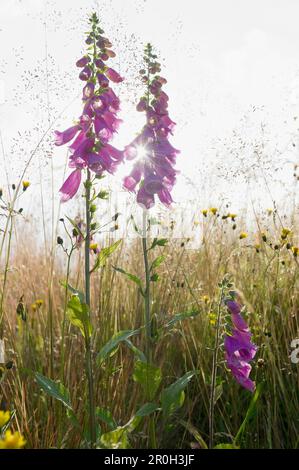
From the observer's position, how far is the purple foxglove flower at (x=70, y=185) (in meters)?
2.02

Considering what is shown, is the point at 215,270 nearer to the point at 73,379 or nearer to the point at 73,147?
the point at 73,379

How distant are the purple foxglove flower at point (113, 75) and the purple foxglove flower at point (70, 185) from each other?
327 mm

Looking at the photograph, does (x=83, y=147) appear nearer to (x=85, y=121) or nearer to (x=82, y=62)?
(x=85, y=121)

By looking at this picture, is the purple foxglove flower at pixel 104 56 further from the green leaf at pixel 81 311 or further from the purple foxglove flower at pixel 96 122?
the green leaf at pixel 81 311

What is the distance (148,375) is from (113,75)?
986 millimetres

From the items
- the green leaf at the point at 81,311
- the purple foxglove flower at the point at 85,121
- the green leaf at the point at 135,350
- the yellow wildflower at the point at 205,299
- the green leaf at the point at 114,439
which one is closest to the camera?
the green leaf at the point at 114,439

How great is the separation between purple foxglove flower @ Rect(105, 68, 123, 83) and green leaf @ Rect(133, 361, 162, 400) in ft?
3.02

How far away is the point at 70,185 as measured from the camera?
2.02 m

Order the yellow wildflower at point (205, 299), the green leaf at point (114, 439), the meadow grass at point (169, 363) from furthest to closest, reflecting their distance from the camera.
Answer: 1. the yellow wildflower at point (205, 299)
2. the meadow grass at point (169, 363)
3. the green leaf at point (114, 439)

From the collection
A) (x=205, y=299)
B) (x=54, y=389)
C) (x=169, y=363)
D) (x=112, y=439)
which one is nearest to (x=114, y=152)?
(x=54, y=389)

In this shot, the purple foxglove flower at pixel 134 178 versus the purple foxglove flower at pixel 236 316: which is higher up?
the purple foxglove flower at pixel 134 178

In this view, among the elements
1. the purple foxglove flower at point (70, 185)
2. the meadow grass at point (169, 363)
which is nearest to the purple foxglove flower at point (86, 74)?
the purple foxglove flower at point (70, 185)

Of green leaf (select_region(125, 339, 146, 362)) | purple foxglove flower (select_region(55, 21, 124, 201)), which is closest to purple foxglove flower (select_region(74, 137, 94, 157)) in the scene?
purple foxglove flower (select_region(55, 21, 124, 201))

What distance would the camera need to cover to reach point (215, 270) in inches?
128
